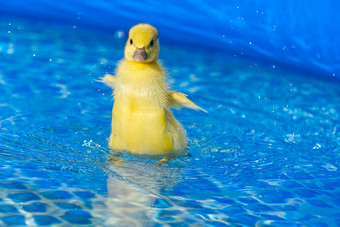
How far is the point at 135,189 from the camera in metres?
3.59

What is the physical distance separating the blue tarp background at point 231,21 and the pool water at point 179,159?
2.59ft

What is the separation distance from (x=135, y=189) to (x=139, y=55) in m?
0.74

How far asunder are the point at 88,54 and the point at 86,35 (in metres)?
0.76

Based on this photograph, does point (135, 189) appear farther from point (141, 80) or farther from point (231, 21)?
point (231, 21)

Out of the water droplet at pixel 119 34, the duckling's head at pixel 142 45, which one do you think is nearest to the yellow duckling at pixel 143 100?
the duckling's head at pixel 142 45

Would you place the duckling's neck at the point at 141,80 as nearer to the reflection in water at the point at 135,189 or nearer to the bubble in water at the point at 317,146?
the reflection in water at the point at 135,189

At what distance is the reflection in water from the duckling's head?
644mm

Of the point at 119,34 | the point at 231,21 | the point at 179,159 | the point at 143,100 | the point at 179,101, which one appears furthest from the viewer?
the point at 231,21

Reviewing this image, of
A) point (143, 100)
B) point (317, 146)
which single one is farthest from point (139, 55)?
point (317, 146)

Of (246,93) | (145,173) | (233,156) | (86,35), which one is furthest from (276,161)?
(86,35)

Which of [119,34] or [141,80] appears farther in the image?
[119,34]

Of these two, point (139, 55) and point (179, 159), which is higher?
point (139, 55)

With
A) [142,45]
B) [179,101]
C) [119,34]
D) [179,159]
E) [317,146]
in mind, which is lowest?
[179,159]

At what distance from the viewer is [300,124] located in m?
5.04
